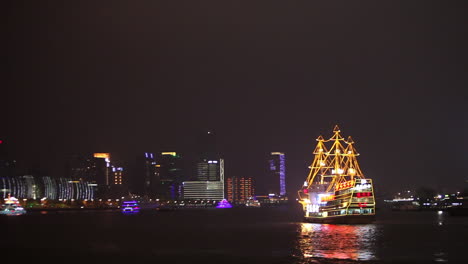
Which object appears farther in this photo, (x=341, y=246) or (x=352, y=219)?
(x=352, y=219)

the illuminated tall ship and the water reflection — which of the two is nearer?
the water reflection

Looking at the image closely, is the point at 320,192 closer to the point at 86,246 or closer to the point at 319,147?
the point at 319,147

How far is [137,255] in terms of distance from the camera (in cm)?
5997

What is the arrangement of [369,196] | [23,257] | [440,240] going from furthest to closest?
1. [369,196]
2. [440,240]
3. [23,257]

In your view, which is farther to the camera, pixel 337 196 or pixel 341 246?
pixel 337 196

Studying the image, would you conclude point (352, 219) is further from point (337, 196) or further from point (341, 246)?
point (341, 246)

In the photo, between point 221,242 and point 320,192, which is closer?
point 221,242

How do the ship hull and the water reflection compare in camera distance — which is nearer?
the water reflection

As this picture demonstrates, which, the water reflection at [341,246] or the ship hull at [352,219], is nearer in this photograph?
the water reflection at [341,246]

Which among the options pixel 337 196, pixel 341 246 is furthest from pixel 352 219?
pixel 341 246

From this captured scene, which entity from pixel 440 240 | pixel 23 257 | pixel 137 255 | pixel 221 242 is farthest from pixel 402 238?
pixel 23 257

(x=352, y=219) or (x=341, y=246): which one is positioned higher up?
(x=341, y=246)

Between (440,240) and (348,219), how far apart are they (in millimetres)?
35363

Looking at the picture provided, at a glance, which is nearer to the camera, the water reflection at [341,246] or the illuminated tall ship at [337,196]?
the water reflection at [341,246]
